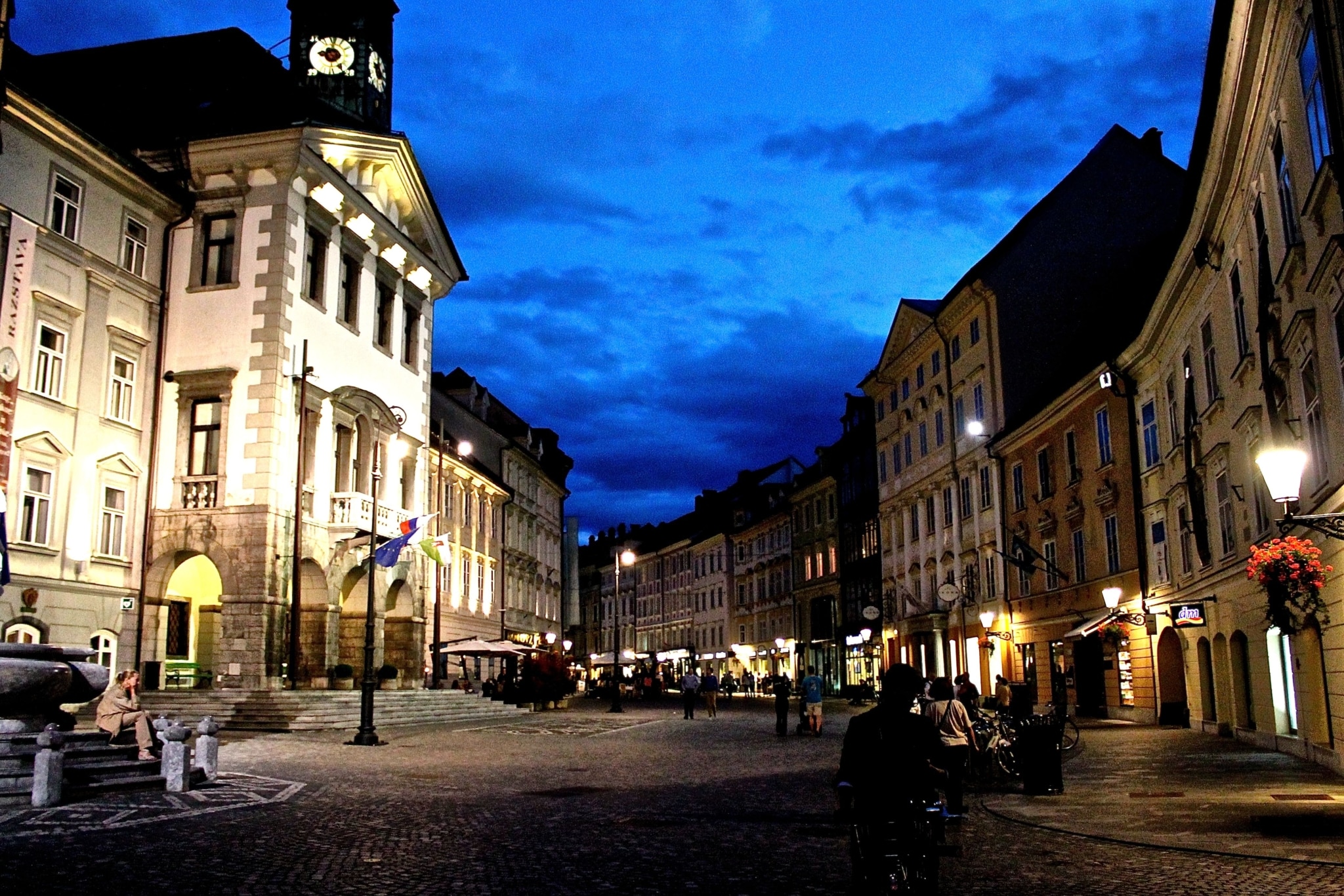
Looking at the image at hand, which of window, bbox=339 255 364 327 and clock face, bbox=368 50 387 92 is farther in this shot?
clock face, bbox=368 50 387 92

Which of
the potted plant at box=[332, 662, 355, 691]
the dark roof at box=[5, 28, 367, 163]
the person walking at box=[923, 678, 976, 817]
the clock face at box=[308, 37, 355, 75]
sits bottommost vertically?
the person walking at box=[923, 678, 976, 817]

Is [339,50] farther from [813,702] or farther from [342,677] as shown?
[813,702]

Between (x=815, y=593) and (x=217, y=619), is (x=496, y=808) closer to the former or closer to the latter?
(x=217, y=619)

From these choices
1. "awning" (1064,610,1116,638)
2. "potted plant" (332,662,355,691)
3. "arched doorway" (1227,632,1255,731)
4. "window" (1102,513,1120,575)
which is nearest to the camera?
"arched doorway" (1227,632,1255,731)

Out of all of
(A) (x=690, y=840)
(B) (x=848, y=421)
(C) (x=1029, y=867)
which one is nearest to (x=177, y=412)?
(A) (x=690, y=840)

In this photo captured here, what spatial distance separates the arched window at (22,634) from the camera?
89.2 feet

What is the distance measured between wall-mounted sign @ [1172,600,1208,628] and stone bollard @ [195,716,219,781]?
739 inches

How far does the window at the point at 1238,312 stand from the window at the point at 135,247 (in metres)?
26.5

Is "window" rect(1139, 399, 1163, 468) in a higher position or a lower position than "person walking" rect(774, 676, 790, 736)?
higher

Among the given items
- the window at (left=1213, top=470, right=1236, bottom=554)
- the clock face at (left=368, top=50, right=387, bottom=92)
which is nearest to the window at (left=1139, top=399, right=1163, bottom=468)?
the window at (left=1213, top=470, right=1236, bottom=554)

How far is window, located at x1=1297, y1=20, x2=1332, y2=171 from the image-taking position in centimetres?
1407

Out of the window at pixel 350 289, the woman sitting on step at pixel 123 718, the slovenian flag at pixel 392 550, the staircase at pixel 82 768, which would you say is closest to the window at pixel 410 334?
the window at pixel 350 289

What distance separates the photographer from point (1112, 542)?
3469cm

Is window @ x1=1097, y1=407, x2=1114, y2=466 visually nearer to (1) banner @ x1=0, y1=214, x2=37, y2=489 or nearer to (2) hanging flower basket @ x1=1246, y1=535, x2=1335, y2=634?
(2) hanging flower basket @ x1=1246, y1=535, x2=1335, y2=634
